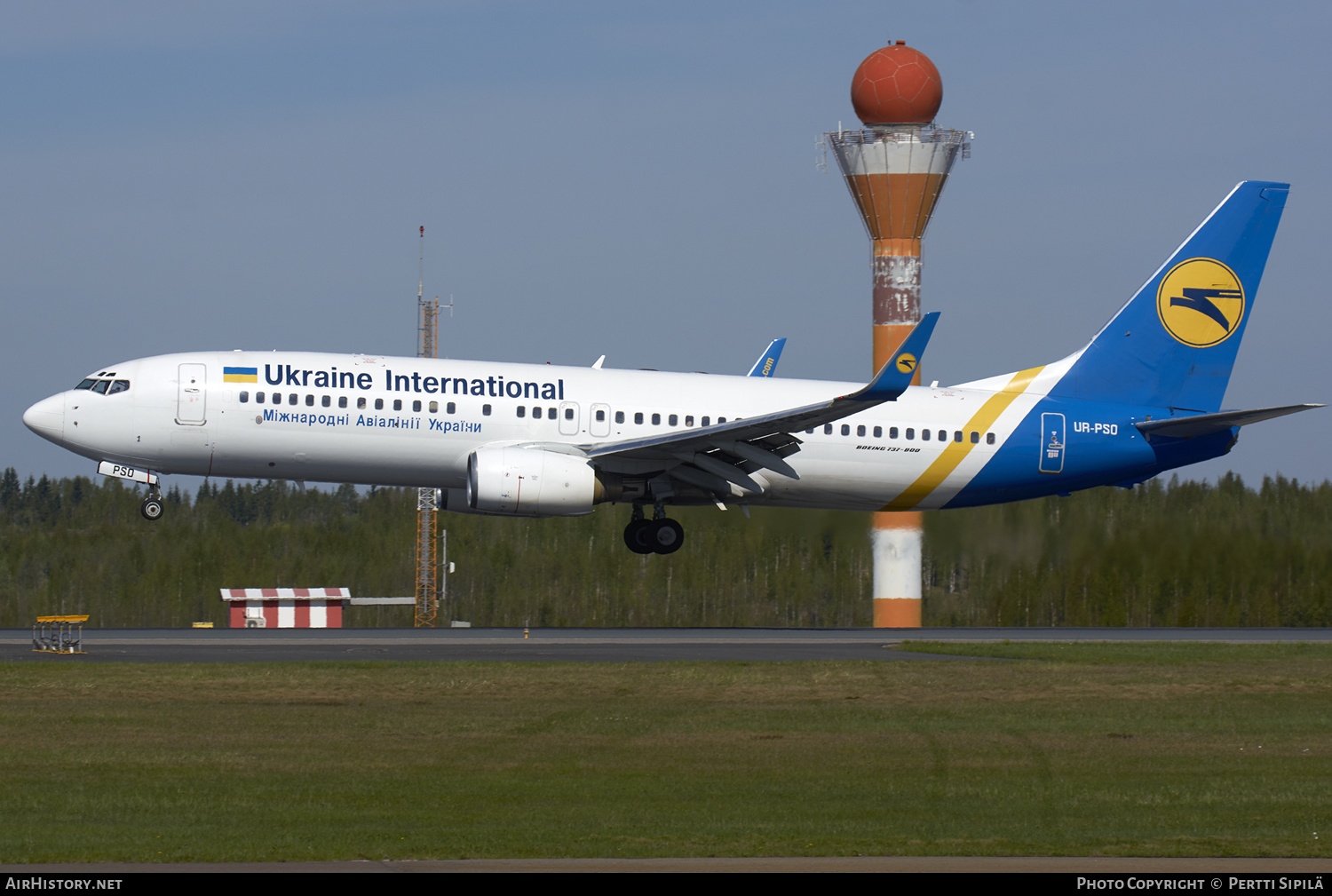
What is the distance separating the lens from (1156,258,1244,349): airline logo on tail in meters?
40.8

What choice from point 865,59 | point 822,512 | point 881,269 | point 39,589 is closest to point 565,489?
point 822,512

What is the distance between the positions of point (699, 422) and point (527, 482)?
4.31 m

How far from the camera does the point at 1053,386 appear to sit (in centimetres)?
3894

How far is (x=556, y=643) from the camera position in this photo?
36188mm

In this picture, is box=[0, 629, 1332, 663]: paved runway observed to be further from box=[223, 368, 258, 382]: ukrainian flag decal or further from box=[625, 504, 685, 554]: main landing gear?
box=[223, 368, 258, 382]: ukrainian flag decal

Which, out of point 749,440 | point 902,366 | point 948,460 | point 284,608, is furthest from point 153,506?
point 284,608

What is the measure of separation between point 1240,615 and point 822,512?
13702 mm

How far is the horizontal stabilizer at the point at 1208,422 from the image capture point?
3497 centimetres

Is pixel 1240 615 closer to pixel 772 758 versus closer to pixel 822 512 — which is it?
pixel 822 512

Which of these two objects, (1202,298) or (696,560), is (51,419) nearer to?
(1202,298)

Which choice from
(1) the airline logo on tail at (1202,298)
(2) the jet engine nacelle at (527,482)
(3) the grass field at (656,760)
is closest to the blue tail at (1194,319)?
(1) the airline logo on tail at (1202,298)

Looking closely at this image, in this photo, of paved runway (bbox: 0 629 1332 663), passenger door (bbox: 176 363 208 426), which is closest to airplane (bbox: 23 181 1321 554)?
passenger door (bbox: 176 363 208 426)

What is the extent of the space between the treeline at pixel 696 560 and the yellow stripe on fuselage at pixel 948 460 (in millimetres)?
3891

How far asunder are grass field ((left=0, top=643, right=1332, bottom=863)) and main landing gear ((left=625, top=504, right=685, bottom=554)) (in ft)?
18.9
